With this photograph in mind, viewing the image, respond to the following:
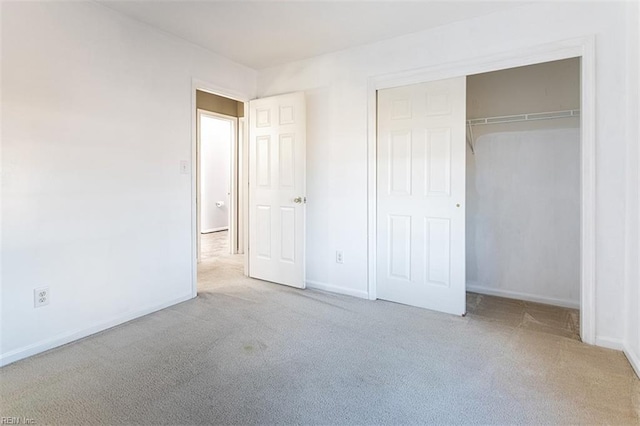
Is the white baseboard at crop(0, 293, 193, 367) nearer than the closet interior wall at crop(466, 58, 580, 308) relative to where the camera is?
Yes

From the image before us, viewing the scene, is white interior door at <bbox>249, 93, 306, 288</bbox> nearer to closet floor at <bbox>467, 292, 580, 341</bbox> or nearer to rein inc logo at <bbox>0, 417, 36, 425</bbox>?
closet floor at <bbox>467, 292, 580, 341</bbox>

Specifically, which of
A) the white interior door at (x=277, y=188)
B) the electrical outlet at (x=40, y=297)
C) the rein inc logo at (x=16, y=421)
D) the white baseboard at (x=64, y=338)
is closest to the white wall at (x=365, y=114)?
the white interior door at (x=277, y=188)

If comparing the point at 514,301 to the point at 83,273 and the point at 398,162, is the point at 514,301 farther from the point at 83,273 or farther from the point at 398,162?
the point at 83,273

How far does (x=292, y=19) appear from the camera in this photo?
2.73 meters

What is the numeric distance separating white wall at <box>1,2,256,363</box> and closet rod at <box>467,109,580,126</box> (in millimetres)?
2774

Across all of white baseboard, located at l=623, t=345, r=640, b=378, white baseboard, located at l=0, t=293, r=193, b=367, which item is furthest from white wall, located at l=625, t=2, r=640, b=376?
white baseboard, located at l=0, t=293, r=193, b=367

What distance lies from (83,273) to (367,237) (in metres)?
2.31

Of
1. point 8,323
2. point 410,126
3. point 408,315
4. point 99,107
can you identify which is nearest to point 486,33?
point 410,126

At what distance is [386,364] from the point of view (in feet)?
6.93

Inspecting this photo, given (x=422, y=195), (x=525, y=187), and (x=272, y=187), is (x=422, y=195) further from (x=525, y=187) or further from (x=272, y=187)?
(x=272, y=187)

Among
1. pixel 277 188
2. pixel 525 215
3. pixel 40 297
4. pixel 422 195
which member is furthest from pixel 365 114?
pixel 40 297

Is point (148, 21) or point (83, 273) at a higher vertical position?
point (148, 21)

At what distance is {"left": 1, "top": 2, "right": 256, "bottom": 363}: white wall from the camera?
2150mm

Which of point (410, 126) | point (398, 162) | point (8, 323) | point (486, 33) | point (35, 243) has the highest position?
point (486, 33)
